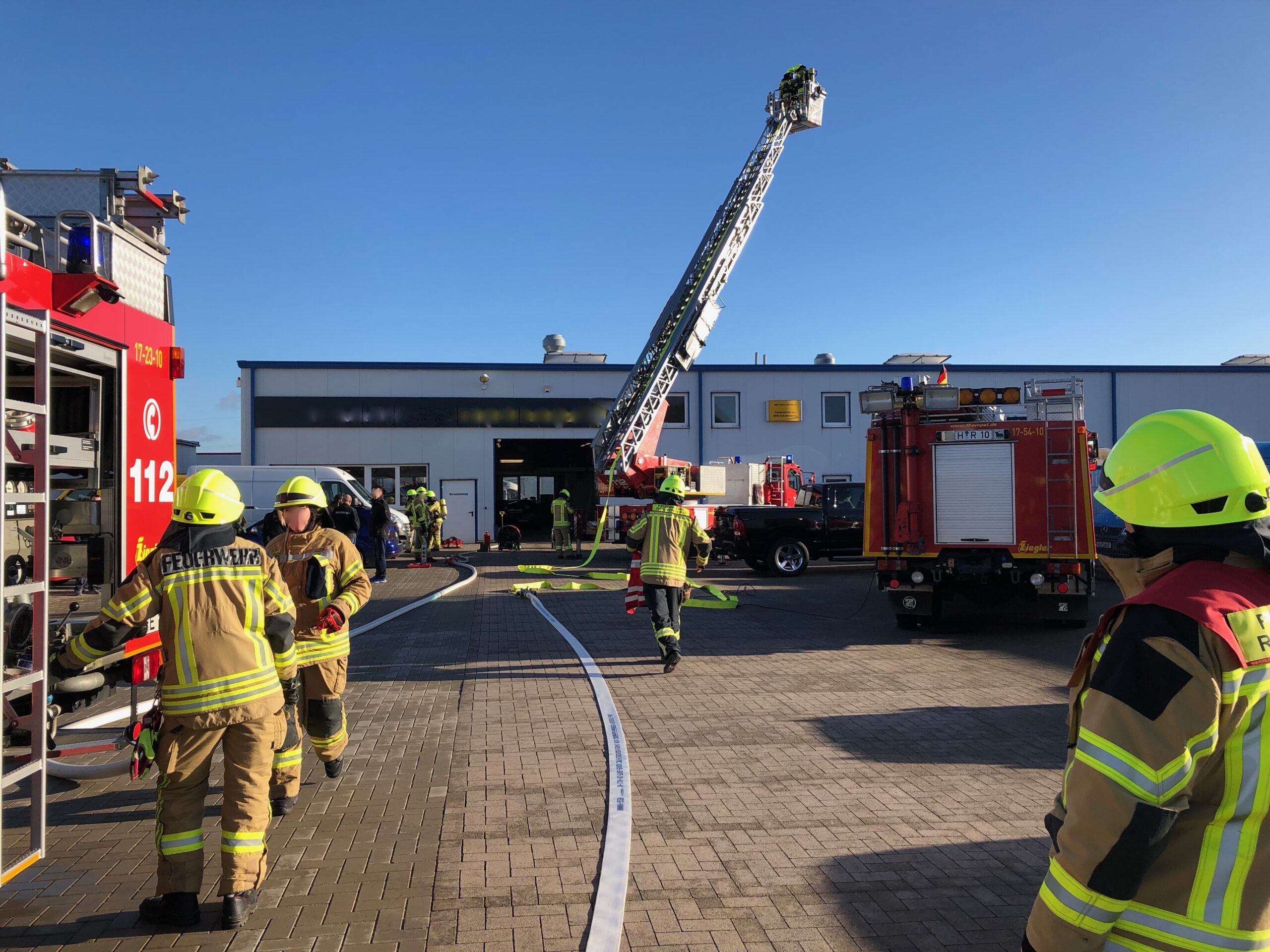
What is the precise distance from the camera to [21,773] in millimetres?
3242

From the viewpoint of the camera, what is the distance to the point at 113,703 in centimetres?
718

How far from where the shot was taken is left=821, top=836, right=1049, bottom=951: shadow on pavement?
3.31 m

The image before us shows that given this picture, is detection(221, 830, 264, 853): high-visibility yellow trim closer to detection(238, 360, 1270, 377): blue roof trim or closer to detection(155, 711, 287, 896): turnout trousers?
detection(155, 711, 287, 896): turnout trousers

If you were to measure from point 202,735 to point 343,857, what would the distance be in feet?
3.45

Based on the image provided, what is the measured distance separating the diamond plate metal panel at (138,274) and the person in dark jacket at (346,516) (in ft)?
27.0

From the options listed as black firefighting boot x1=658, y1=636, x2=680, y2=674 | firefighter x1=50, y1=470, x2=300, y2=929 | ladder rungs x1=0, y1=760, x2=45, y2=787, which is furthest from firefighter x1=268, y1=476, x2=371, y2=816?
black firefighting boot x1=658, y1=636, x2=680, y2=674

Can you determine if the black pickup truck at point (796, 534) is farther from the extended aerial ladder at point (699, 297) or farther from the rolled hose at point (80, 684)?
the rolled hose at point (80, 684)

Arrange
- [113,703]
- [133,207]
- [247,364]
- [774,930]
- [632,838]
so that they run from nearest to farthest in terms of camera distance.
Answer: [774,930] → [632,838] → [133,207] → [113,703] → [247,364]

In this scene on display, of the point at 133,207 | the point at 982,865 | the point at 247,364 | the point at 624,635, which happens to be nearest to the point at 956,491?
the point at 624,635

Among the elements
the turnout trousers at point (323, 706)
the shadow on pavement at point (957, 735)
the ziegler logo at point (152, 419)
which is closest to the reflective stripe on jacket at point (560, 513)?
the shadow on pavement at point (957, 735)

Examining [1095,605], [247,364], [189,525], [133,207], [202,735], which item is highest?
[247,364]

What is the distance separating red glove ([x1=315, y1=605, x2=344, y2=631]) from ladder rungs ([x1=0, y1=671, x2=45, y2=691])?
148 cm

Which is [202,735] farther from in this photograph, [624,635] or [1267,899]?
[624,635]

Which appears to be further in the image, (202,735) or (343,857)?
(343,857)
